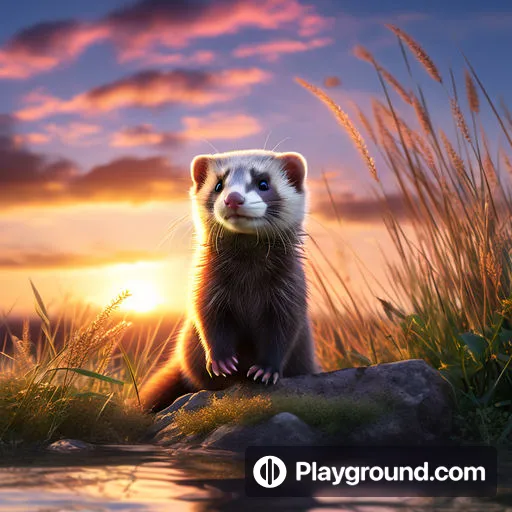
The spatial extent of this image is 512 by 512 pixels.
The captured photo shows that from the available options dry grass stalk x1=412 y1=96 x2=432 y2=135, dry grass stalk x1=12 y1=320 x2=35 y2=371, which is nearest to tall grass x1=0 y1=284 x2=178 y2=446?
dry grass stalk x1=12 y1=320 x2=35 y2=371

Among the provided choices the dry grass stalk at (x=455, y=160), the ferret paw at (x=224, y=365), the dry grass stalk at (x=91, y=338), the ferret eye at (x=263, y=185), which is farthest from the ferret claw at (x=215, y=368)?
the dry grass stalk at (x=455, y=160)

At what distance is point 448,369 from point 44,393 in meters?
3.28

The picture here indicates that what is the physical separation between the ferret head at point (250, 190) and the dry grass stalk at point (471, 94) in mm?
1560

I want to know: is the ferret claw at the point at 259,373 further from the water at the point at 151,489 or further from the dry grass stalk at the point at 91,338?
the dry grass stalk at the point at 91,338

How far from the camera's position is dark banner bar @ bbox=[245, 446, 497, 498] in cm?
419

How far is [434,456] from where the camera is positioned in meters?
5.38

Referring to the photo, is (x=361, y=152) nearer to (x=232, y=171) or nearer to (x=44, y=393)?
(x=232, y=171)

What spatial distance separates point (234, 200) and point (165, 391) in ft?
7.49

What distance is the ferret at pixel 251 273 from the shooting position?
610 centimetres

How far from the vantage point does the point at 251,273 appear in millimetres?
6176

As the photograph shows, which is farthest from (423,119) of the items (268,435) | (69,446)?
(69,446)

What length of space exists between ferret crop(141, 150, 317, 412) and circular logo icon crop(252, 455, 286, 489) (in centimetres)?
146

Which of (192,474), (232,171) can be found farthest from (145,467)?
(232,171)

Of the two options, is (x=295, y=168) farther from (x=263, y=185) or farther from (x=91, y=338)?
(x=91, y=338)
